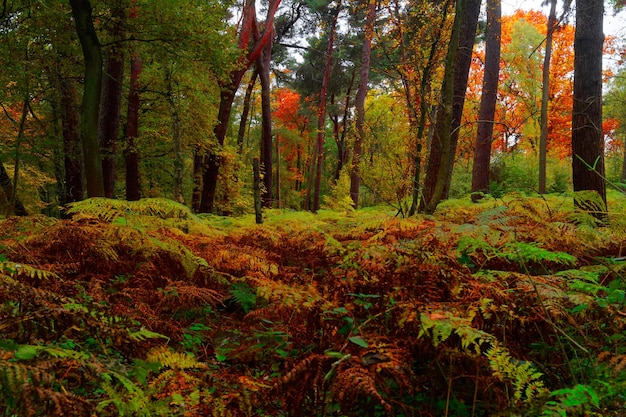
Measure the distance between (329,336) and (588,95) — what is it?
554cm

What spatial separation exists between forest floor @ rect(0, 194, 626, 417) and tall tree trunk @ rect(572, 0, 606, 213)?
2.63 meters

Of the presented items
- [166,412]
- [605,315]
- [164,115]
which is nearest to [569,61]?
[164,115]

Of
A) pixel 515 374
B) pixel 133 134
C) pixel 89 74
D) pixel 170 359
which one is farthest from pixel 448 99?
pixel 133 134

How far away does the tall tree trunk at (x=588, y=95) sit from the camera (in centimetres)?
501

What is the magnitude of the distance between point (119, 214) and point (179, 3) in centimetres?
399

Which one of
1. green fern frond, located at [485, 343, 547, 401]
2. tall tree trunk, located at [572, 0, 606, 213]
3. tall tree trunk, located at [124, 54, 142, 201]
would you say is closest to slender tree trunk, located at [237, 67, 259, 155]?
tall tree trunk, located at [124, 54, 142, 201]

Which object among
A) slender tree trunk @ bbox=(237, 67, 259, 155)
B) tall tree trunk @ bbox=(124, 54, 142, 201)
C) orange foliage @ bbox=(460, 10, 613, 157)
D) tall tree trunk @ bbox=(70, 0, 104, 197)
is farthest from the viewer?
orange foliage @ bbox=(460, 10, 613, 157)

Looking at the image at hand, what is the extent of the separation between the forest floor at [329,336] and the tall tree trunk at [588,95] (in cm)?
263

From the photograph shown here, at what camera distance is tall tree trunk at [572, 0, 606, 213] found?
5008 millimetres

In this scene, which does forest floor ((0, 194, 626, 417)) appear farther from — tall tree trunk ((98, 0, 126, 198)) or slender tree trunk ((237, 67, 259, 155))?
slender tree trunk ((237, 67, 259, 155))

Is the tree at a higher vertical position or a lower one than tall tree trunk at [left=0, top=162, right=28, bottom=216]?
higher

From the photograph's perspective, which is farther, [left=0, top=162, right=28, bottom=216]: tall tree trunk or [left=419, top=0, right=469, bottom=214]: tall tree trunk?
[left=0, top=162, right=28, bottom=216]: tall tree trunk

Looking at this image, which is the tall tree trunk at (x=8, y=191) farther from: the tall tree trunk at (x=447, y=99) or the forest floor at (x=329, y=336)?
the tall tree trunk at (x=447, y=99)

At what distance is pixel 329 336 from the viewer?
66.1 inches
